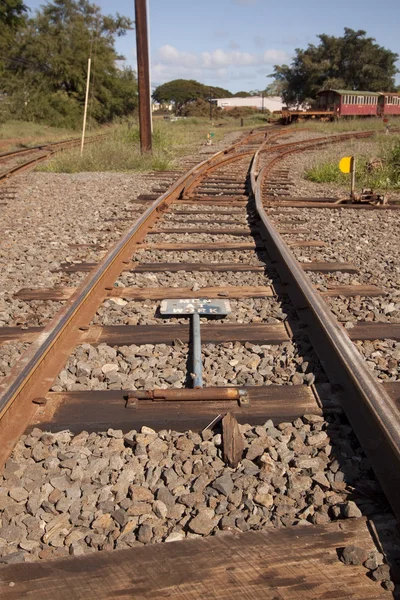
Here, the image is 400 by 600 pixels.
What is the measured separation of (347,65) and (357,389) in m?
70.9

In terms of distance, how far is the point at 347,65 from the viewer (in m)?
65.9

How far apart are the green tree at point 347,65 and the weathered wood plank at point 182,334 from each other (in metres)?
66.5

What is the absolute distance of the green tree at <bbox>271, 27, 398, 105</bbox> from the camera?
6506 centimetres

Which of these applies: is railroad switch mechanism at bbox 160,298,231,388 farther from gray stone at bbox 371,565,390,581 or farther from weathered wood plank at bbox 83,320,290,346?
gray stone at bbox 371,565,390,581

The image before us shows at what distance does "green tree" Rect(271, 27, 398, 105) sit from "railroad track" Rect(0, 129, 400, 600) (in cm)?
6625

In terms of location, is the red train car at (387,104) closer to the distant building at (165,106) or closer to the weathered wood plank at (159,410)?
the distant building at (165,106)

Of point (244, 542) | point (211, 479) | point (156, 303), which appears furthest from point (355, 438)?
point (156, 303)

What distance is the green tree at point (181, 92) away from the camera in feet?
301

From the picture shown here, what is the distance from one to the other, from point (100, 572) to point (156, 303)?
231cm

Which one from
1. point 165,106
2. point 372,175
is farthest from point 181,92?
point 372,175

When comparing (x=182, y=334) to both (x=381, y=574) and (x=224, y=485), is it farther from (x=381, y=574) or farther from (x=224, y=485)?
(x=381, y=574)

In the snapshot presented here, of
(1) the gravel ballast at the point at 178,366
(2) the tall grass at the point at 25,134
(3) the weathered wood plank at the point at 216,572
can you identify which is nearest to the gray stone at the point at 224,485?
A: (3) the weathered wood plank at the point at 216,572

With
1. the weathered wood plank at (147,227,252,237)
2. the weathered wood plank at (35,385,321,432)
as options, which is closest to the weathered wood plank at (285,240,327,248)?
the weathered wood plank at (147,227,252,237)

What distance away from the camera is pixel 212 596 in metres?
1.43
